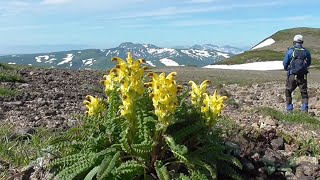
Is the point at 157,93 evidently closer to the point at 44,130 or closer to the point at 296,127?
the point at 44,130

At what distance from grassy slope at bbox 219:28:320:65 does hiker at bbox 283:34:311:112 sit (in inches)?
2972

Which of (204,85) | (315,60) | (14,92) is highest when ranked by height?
(204,85)

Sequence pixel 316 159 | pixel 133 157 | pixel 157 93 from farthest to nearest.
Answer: pixel 316 159 < pixel 133 157 < pixel 157 93

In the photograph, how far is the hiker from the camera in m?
14.0

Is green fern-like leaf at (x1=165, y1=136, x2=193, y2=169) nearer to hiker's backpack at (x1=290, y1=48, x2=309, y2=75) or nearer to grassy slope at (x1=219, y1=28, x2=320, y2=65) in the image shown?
hiker's backpack at (x1=290, y1=48, x2=309, y2=75)

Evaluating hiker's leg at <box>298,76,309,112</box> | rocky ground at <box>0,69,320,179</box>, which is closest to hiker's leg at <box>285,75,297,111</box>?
hiker's leg at <box>298,76,309,112</box>

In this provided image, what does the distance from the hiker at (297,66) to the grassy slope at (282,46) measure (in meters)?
75.5

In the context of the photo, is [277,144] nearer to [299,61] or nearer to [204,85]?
[204,85]

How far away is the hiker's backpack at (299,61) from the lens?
13992 mm

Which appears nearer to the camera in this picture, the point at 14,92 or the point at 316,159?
the point at 316,159

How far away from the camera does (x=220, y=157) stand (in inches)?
196

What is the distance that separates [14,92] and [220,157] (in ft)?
28.5

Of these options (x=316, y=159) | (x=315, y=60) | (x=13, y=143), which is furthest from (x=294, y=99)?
(x=315, y=60)

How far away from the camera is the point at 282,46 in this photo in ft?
368
